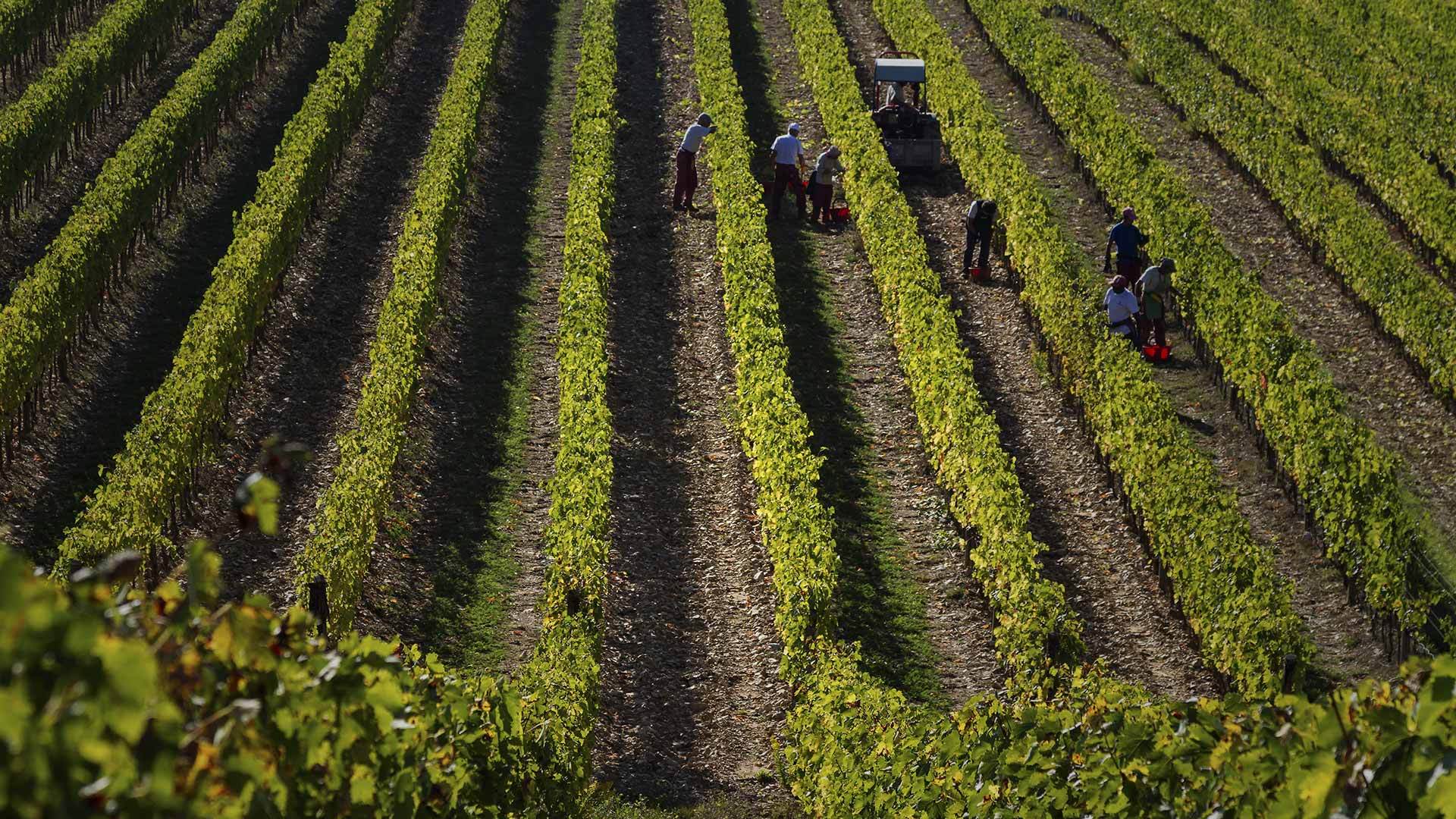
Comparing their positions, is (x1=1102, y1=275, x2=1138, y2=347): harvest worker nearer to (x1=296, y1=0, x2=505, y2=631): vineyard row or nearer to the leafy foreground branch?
(x1=296, y1=0, x2=505, y2=631): vineyard row

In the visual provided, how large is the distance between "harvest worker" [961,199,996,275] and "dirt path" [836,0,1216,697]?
14.8 inches

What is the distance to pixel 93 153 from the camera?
29.7m

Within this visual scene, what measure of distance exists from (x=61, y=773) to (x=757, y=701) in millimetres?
12422

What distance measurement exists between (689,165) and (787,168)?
1590 millimetres

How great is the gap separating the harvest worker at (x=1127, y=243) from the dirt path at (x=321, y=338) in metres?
10.4

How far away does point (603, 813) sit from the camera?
43.6ft

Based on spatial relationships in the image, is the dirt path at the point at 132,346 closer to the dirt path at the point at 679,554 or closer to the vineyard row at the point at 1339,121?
the dirt path at the point at 679,554

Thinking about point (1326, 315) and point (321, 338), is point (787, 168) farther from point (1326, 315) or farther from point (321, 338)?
point (1326, 315)

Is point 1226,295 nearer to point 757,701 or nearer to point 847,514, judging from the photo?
point 847,514

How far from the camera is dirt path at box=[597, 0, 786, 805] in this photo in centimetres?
1530

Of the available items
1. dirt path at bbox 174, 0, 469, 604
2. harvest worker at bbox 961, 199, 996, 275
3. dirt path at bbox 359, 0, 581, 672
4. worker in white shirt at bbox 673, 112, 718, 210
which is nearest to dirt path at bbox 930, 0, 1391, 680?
harvest worker at bbox 961, 199, 996, 275

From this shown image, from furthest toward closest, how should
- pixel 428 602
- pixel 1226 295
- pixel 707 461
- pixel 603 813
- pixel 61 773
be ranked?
pixel 1226 295
pixel 707 461
pixel 428 602
pixel 603 813
pixel 61 773

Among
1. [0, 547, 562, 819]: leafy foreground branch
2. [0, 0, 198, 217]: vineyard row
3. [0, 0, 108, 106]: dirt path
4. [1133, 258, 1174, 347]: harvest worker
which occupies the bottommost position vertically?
[0, 0, 108, 106]: dirt path

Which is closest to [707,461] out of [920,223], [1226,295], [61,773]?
[1226,295]
